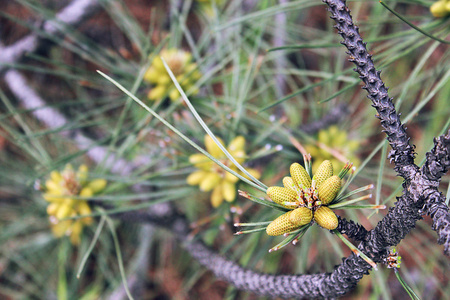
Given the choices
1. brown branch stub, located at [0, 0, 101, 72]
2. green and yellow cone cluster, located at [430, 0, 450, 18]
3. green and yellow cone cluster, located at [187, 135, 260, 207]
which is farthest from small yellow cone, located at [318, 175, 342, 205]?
brown branch stub, located at [0, 0, 101, 72]

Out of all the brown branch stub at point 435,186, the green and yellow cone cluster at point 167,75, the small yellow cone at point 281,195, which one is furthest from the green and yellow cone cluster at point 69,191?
the brown branch stub at point 435,186

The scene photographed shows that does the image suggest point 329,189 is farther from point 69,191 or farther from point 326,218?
point 69,191

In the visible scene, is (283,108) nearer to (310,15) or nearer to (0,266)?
(310,15)

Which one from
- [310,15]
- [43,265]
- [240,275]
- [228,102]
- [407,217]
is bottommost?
[407,217]

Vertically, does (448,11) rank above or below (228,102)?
below

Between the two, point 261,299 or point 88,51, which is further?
point 261,299

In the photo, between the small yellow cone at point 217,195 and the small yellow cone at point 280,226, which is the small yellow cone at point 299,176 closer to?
the small yellow cone at point 280,226

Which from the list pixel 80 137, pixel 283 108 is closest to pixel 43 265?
pixel 80 137
